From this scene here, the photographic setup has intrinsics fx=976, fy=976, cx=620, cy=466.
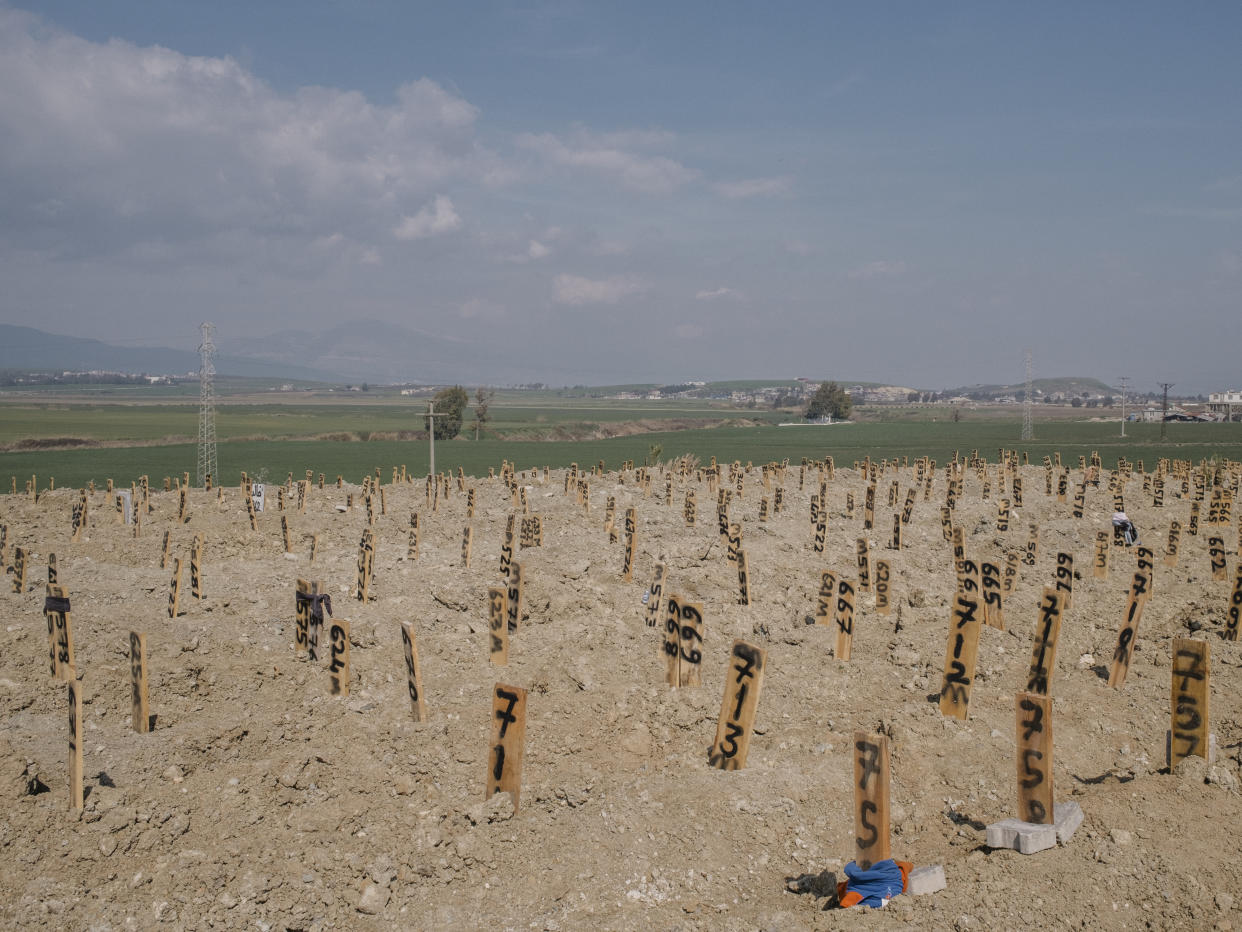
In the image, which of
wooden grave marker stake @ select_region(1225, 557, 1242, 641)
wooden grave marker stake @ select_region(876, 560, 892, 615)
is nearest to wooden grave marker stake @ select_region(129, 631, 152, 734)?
wooden grave marker stake @ select_region(876, 560, 892, 615)

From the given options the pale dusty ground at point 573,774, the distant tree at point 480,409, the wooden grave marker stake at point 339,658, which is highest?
the distant tree at point 480,409

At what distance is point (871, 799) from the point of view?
6375mm

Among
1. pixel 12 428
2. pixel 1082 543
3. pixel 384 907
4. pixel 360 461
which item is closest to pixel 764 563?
pixel 1082 543

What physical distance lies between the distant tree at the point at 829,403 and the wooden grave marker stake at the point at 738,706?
146155mm

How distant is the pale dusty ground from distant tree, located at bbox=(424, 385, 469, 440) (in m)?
76.2

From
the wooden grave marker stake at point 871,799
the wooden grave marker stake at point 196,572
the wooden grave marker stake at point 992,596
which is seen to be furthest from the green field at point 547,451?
the wooden grave marker stake at point 871,799

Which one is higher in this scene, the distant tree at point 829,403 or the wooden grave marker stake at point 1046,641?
the distant tree at point 829,403

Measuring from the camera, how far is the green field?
5453 centimetres

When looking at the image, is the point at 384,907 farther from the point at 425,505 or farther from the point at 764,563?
the point at 425,505

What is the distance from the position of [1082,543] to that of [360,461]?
48407 millimetres

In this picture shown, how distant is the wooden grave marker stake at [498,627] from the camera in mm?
10375

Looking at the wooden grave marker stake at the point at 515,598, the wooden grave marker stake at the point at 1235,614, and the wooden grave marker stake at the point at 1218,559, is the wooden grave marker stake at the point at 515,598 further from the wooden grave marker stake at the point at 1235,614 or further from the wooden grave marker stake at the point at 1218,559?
the wooden grave marker stake at the point at 1218,559

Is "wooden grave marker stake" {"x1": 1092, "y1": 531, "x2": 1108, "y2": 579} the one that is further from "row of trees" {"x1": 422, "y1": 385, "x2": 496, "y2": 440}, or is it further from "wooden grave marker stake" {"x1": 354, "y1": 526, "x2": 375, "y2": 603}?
"row of trees" {"x1": 422, "y1": 385, "x2": 496, "y2": 440}

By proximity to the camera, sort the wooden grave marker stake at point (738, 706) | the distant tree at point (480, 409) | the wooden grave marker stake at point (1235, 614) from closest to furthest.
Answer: the wooden grave marker stake at point (738, 706) < the wooden grave marker stake at point (1235, 614) < the distant tree at point (480, 409)
